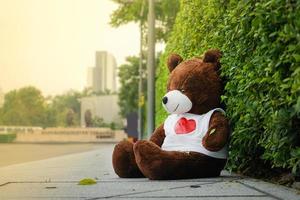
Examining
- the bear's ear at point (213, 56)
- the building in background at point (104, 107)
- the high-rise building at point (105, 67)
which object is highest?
the high-rise building at point (105, 67)

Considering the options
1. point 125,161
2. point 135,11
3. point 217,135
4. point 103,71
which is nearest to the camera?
point 217,135

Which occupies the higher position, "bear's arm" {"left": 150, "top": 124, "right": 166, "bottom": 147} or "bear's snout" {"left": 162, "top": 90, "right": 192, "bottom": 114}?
"bear's snout" {"left": 162, "top": 90, "right": 192, "bottom": 114}

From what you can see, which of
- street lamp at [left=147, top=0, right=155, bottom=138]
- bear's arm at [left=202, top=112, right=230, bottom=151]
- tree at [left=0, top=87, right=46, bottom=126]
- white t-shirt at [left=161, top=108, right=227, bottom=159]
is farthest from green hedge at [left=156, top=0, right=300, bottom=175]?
tree at [left=0, top=87, right=46, bottom=126]

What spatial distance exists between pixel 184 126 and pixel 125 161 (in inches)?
30.7

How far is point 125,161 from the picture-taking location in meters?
5.92

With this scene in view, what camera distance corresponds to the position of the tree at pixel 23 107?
7650 cm

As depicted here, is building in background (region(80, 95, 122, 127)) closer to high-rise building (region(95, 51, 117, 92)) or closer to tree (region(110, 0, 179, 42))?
high-rise building (region(95, 51, 117, 92))

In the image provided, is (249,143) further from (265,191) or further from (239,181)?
(265,191)

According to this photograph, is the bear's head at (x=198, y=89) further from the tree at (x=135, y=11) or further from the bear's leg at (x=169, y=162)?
the tree at (x=135, y=11)

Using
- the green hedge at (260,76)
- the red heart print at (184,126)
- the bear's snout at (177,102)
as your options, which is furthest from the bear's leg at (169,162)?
the bear's snout at (177,102)

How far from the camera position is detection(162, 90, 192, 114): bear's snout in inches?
231

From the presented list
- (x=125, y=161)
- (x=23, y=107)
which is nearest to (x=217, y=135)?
(x=125, y=161)

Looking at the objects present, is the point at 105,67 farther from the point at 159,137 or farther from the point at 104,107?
the point at 159,137

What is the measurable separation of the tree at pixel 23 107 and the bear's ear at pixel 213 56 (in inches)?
2839
